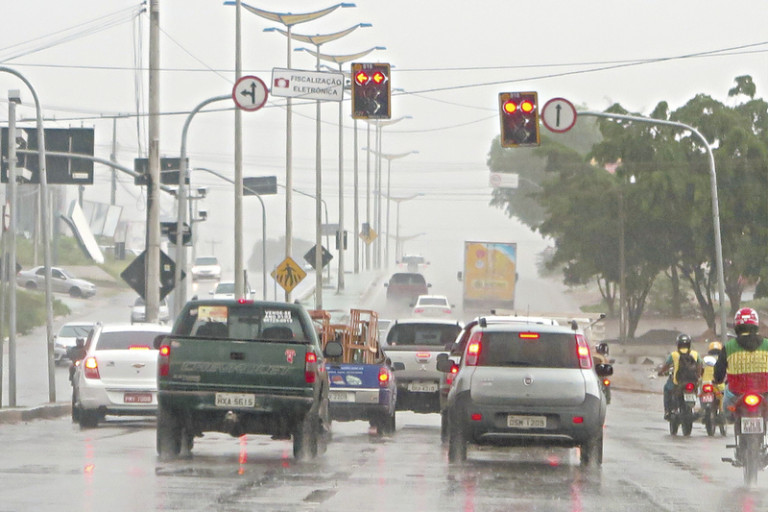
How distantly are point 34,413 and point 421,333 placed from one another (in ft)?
22.2

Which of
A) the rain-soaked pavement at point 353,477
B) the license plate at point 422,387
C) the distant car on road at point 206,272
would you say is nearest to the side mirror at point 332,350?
the rain-soaked pavement at point 353,477

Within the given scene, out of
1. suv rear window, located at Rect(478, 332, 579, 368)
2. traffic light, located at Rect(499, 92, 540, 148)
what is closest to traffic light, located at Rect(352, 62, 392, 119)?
traffic light, located at Rect(499, 92, 540, 148)

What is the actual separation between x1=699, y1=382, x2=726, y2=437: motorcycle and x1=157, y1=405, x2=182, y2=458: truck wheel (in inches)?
419

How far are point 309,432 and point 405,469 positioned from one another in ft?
4.36

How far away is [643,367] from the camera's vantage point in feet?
165

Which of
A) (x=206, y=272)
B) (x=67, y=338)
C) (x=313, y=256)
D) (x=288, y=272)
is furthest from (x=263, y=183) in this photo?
(x=288, y=272)

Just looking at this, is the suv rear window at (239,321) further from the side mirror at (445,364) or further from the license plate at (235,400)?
the side mirror at (445,364)

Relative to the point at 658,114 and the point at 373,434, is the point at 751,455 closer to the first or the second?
the point at 373,434

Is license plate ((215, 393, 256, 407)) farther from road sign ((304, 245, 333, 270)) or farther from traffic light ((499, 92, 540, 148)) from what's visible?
road sign ((304, 245, 333, 270))

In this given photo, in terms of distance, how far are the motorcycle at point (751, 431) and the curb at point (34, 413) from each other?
12571 millimetres

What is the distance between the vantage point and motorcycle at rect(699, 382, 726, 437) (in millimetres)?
23688

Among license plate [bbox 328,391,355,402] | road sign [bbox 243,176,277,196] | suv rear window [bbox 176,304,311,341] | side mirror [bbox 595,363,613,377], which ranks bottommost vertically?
license plate [bbox 328,391,355,402]

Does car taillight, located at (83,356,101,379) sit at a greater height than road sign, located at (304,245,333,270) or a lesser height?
lesser

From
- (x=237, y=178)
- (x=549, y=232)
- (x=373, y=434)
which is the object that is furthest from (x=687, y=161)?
(x=373, y=434)
